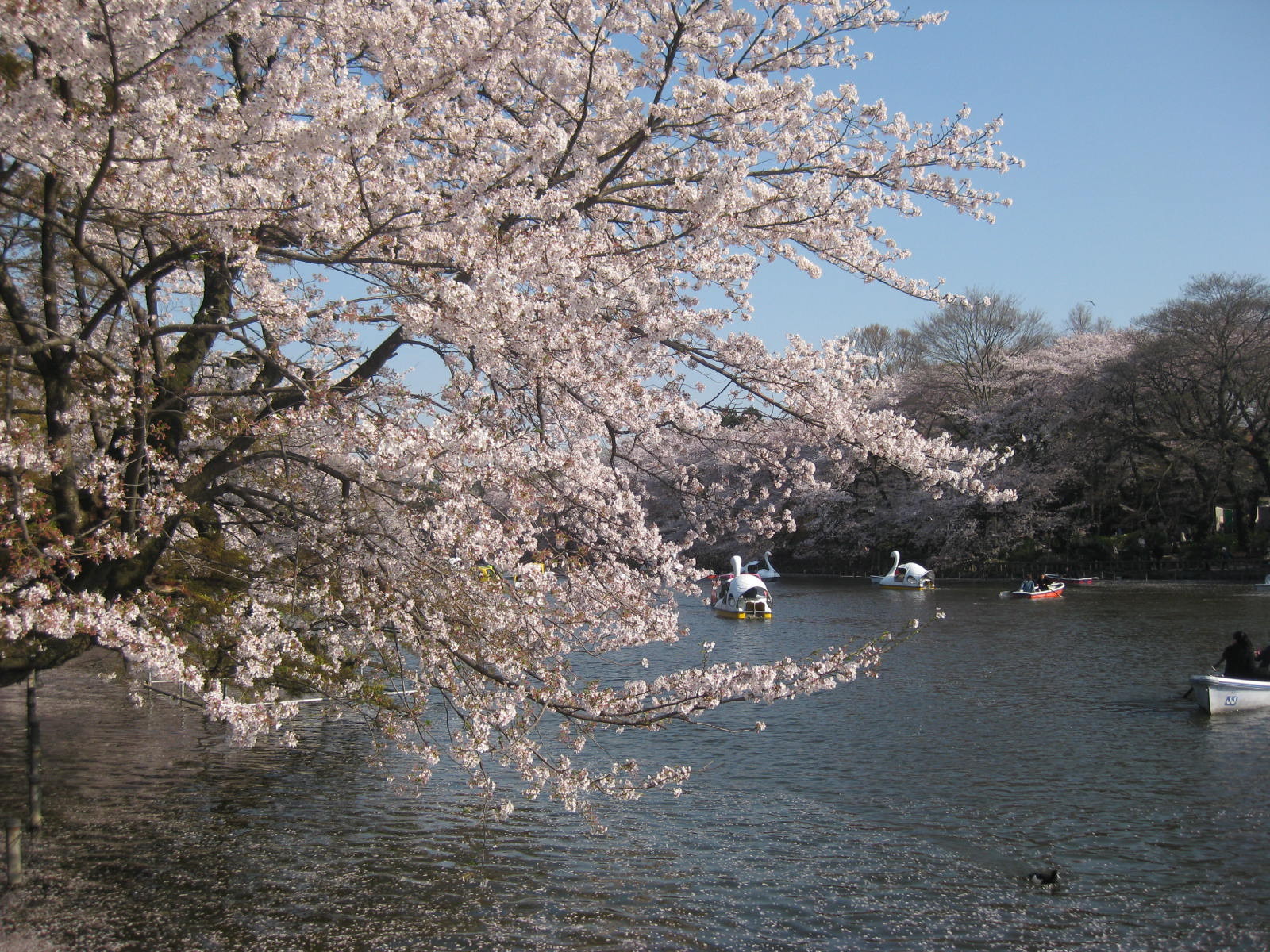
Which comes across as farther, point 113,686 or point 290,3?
point 113,686

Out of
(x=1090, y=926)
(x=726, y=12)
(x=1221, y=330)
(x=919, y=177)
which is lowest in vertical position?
(x=1090, y=926)

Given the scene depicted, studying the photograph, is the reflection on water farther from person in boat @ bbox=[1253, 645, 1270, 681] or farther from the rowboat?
person in boat @ bbox=[1253, 645, 1270, 681]

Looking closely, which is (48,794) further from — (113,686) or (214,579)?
(113,686)

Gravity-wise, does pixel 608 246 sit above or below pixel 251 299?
above

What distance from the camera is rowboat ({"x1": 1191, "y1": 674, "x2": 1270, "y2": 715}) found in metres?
15.3

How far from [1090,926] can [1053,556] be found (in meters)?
40.1

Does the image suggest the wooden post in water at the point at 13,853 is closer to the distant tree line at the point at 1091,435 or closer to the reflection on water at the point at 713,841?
the reflection on water at the point at 713,841

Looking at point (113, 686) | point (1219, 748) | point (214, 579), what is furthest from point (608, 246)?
point (113, 686)

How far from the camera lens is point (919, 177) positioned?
7840 mm

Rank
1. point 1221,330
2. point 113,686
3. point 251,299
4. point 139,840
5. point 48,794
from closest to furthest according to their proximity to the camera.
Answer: point 251,299, point 139,840, point 48,794, point 113,686, point 1221,330

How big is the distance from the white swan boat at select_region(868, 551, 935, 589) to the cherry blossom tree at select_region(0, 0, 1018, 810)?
120ft

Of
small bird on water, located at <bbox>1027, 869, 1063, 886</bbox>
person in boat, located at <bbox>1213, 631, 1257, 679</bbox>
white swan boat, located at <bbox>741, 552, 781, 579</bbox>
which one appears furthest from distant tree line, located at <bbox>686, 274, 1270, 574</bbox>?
small bird on water, located at <bbox>1027, 869, 1063, 886</bbox>

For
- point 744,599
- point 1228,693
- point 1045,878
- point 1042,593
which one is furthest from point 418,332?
point 1042,593

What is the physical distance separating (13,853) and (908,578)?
129ft
